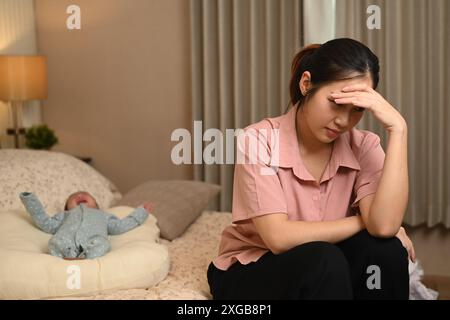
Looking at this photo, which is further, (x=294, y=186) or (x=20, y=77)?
(x=20, y=77)

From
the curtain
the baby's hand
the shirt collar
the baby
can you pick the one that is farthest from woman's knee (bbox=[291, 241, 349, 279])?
the curtain

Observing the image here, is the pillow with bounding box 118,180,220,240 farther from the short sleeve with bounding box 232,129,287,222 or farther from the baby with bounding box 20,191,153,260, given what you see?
the short sleeve with bounding box 232,129,287,222

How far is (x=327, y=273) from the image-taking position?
1256 millimetres

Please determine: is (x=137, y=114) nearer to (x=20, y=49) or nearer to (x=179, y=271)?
(x=20, y=49)

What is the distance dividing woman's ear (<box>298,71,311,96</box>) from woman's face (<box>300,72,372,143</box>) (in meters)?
0.03

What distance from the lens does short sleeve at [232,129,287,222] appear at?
1.43 metres

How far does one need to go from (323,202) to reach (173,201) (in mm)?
911

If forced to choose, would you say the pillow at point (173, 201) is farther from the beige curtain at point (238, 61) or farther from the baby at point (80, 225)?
the beige curtain at point (238, 61)

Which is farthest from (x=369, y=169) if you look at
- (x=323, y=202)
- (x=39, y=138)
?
(x=39, y=138)

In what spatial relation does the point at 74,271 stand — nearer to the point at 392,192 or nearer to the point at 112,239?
the point at 112,239

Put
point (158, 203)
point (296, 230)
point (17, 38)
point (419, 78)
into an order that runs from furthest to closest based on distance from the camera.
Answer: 1. point (17, 38)
2. point (419, 78)
3. point (158, 203)
4. point (296, 230)

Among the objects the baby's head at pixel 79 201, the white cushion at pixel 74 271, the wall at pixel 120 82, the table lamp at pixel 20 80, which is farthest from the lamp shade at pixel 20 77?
the white cushion at pixel 74 271
